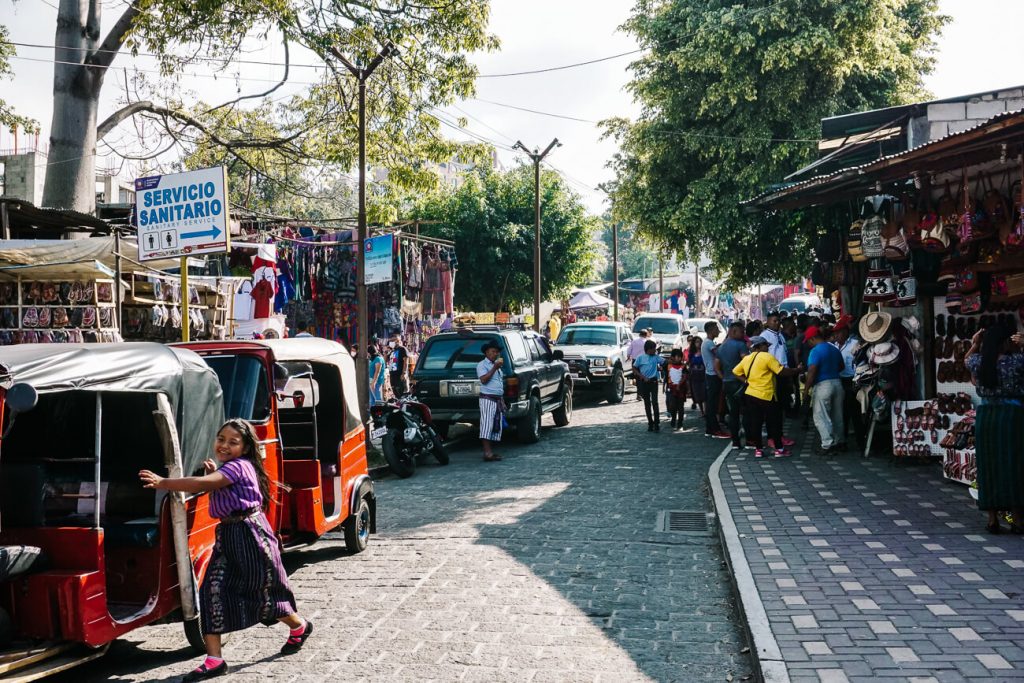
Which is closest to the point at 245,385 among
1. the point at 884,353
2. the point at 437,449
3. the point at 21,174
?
the point at 437,449

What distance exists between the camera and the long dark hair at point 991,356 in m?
8.42

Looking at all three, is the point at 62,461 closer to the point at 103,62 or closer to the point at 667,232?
the point at 103,62

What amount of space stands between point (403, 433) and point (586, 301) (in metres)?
28.8

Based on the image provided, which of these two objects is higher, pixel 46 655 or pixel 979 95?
pixel 979 95

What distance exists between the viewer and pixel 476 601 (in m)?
7.01

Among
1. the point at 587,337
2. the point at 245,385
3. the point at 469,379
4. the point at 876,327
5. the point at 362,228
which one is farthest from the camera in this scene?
the point at 587,337

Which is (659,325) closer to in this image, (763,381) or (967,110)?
(967,110)

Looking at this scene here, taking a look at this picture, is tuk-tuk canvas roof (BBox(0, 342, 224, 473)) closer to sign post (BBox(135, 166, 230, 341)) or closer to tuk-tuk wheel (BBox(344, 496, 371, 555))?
tuk-tuk wheel (BBox(344, 496, 371, 555))

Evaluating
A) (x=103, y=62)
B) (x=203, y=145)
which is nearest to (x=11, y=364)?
(x=103, y=62)

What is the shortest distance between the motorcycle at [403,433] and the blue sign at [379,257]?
5173mm

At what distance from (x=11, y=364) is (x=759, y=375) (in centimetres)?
1092

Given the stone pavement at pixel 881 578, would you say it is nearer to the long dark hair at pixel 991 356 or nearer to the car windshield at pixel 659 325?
Result: the long dark hair at pixel 991 356

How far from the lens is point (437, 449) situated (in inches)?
563

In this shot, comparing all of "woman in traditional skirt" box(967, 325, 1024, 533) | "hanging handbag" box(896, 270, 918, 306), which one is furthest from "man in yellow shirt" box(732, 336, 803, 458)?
"woman in traditional skirt" box(967, 325, 1024, 533)
